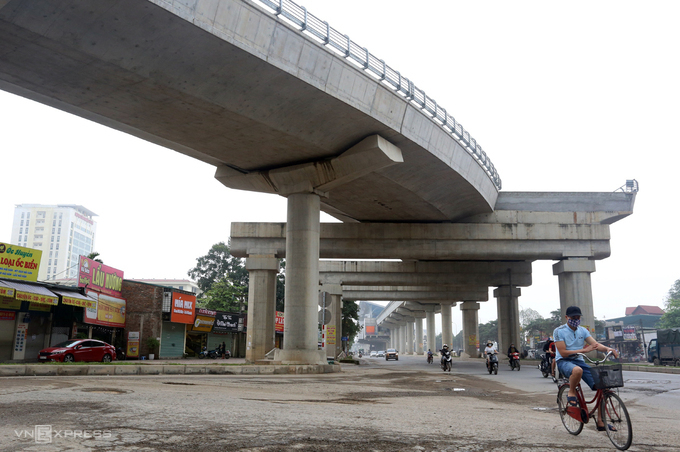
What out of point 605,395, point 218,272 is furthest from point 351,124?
point 218,272

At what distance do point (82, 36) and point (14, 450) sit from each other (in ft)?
40.9

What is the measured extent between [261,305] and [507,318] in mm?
24426

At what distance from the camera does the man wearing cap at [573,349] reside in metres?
5.86

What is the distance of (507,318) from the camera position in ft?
154

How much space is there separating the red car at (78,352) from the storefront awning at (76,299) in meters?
4.16

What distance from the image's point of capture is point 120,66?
1509 centimetres

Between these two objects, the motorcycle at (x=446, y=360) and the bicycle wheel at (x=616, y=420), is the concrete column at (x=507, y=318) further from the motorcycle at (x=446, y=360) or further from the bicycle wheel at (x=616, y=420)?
the bicycle wheel at (x=616, y=420)

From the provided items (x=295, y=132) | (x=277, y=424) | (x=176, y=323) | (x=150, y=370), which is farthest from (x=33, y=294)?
(x=277, y=424)

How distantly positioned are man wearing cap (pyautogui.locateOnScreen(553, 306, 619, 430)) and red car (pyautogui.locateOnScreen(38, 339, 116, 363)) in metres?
20.0

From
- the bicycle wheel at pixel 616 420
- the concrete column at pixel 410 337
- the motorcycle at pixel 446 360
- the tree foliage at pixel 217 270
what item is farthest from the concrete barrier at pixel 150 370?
the concrete column at pixel 410 337

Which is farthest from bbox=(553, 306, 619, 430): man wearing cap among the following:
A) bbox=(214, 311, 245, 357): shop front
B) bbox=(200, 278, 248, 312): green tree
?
bbox=(200, 278, 248, 312): green tree

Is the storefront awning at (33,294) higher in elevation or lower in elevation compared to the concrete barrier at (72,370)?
higher

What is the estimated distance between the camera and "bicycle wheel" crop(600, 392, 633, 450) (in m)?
5.21

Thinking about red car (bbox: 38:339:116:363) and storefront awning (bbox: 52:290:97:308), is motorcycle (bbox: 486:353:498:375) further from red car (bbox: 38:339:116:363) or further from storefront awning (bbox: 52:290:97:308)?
storefront awning (bbox: 52:290:97:308)
